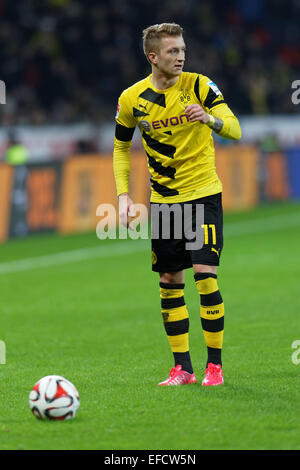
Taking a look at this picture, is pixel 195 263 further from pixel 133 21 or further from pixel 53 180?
pixel 133 21

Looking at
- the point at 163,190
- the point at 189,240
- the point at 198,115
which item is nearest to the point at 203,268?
the point at 189,240

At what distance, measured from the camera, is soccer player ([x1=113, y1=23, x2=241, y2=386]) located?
21.6 ft

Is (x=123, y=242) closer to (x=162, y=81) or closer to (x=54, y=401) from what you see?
(x=162, y=81)

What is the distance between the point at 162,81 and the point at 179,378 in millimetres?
2064

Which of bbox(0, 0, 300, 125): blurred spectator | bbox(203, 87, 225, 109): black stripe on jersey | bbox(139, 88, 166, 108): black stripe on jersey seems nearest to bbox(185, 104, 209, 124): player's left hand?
bbox(203, 87, 225, 109): black stripe on jersey

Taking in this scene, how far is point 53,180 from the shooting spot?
18141 millimetres

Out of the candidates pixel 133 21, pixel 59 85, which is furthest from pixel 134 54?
pixel 59 85

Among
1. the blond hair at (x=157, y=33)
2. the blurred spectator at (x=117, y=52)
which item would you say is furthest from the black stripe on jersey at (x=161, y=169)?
the blurred spectator at (x=117, y=52)

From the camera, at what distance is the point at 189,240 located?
22.0ft

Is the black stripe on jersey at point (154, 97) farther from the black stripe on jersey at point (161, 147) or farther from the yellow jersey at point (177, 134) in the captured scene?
the black stripe on jersey at point (161, 147)

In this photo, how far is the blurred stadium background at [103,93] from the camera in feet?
60.8

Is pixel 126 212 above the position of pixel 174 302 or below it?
above

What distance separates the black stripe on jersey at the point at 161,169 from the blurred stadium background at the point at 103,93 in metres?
10.7
